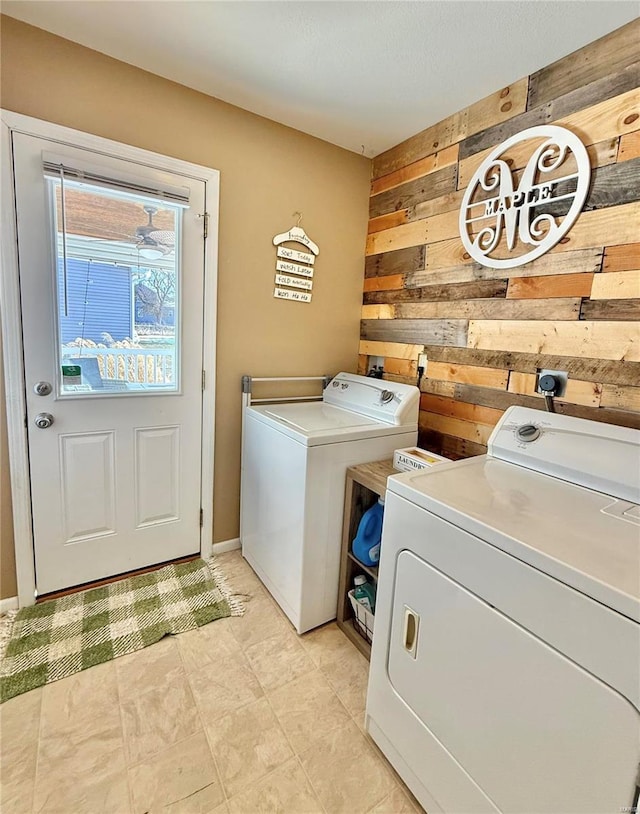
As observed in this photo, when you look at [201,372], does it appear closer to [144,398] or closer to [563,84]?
[144,398]

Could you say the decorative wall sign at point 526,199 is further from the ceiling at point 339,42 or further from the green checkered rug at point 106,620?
the green checkered rug at point 106,620

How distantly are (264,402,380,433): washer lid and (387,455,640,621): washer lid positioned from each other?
62cm

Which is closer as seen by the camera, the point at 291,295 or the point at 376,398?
the point at 376,398

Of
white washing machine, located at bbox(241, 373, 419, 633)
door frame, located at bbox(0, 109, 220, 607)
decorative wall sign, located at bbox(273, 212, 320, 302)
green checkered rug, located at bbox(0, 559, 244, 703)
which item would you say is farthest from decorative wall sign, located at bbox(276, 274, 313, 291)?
green checkered rug, located at bbox(0, 559, 244, 703)

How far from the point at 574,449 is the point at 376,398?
0.96 meters

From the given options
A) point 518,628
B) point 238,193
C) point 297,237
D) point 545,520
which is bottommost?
point 518,628

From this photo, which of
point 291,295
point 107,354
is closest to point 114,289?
point 107,354

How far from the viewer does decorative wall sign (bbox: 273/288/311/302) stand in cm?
223

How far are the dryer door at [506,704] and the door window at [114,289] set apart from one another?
1525mm

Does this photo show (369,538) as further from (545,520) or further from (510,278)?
(510,278)

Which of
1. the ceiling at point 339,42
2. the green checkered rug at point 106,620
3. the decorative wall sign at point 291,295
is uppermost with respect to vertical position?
the ceiling at point 339,42

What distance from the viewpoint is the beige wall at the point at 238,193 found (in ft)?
5.23

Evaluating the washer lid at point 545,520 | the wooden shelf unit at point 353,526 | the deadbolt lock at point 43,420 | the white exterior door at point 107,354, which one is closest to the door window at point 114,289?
the white exterior door at point 107,354

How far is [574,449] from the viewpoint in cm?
124
